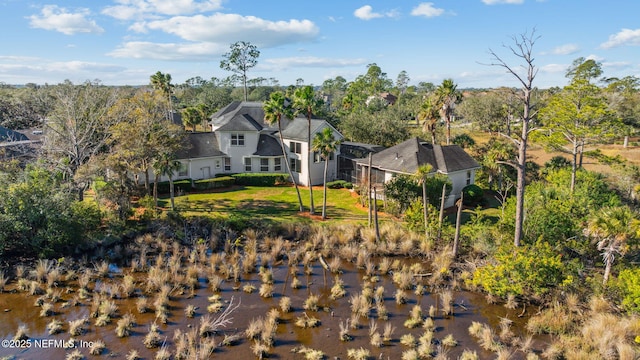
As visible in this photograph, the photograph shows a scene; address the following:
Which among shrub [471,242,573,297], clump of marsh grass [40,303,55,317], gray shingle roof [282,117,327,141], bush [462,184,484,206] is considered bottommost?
clump of marsh grass [40,303,55,317]

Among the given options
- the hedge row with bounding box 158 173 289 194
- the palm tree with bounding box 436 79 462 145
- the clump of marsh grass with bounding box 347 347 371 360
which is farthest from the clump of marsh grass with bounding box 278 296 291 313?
the palm tree with bounding box 436 79 462 145

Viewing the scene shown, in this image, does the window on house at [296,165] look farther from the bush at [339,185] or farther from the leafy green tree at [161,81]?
the leafy green tree at [161,81]

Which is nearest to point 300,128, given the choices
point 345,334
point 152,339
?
point 345,334

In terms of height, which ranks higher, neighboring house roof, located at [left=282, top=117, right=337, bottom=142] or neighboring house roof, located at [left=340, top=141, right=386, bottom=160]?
neighboring house roof, located at [left=282, top=117, right=337, bottom=142]

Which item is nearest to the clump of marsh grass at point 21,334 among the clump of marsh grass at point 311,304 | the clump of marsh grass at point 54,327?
the clump of marsh grass at point 54,327

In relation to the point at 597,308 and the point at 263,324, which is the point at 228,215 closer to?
the point at 263,324

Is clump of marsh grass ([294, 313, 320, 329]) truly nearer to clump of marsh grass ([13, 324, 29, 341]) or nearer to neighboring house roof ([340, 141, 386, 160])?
clump of marsh grass ([13, 324, 29, 341])

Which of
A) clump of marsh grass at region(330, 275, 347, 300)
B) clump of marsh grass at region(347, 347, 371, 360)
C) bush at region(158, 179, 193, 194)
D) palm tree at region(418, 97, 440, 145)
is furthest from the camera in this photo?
palm tree at region(418, 97, 440, 145)

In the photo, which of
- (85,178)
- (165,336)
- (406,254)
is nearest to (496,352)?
(406,254)
